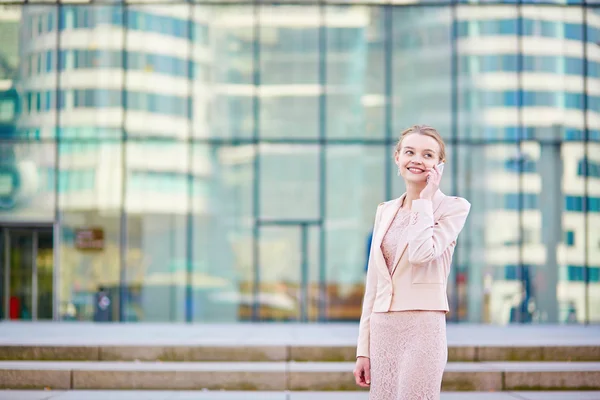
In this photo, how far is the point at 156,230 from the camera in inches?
683

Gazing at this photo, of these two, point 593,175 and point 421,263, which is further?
point 593,175

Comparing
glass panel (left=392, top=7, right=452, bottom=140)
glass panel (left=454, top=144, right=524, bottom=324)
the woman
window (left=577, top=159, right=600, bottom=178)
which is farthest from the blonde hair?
window (left=577, top=159, right=600, bottom=178)

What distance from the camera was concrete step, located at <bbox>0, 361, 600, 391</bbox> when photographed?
8852 mm

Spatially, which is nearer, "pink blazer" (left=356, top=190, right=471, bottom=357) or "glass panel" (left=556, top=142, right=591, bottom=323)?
"pink blazer" (left=356, top=190, right=471, bottom=357)

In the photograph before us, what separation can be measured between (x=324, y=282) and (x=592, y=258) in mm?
6205

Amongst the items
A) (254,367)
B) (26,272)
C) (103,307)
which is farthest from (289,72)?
(254,367)

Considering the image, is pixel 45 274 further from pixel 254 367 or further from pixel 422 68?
pixel 422 68

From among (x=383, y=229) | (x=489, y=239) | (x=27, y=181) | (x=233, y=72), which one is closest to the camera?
(x=383, y=229)

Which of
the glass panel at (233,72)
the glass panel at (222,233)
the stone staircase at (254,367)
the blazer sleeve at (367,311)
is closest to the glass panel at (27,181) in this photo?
the glass panel at (222,233)

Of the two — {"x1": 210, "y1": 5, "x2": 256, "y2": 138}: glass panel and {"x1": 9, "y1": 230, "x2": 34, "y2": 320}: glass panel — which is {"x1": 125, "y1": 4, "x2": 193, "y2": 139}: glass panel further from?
{"x1": 9, "y1": 230, "x2": 34, "y2": 320}: glass panel

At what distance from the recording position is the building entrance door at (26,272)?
17.4 meters

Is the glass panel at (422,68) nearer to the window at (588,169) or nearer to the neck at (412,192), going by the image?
the window at (588,169)

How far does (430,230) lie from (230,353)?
24.1 ft

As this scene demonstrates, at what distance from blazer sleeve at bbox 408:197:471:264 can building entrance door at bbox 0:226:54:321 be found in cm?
1566
